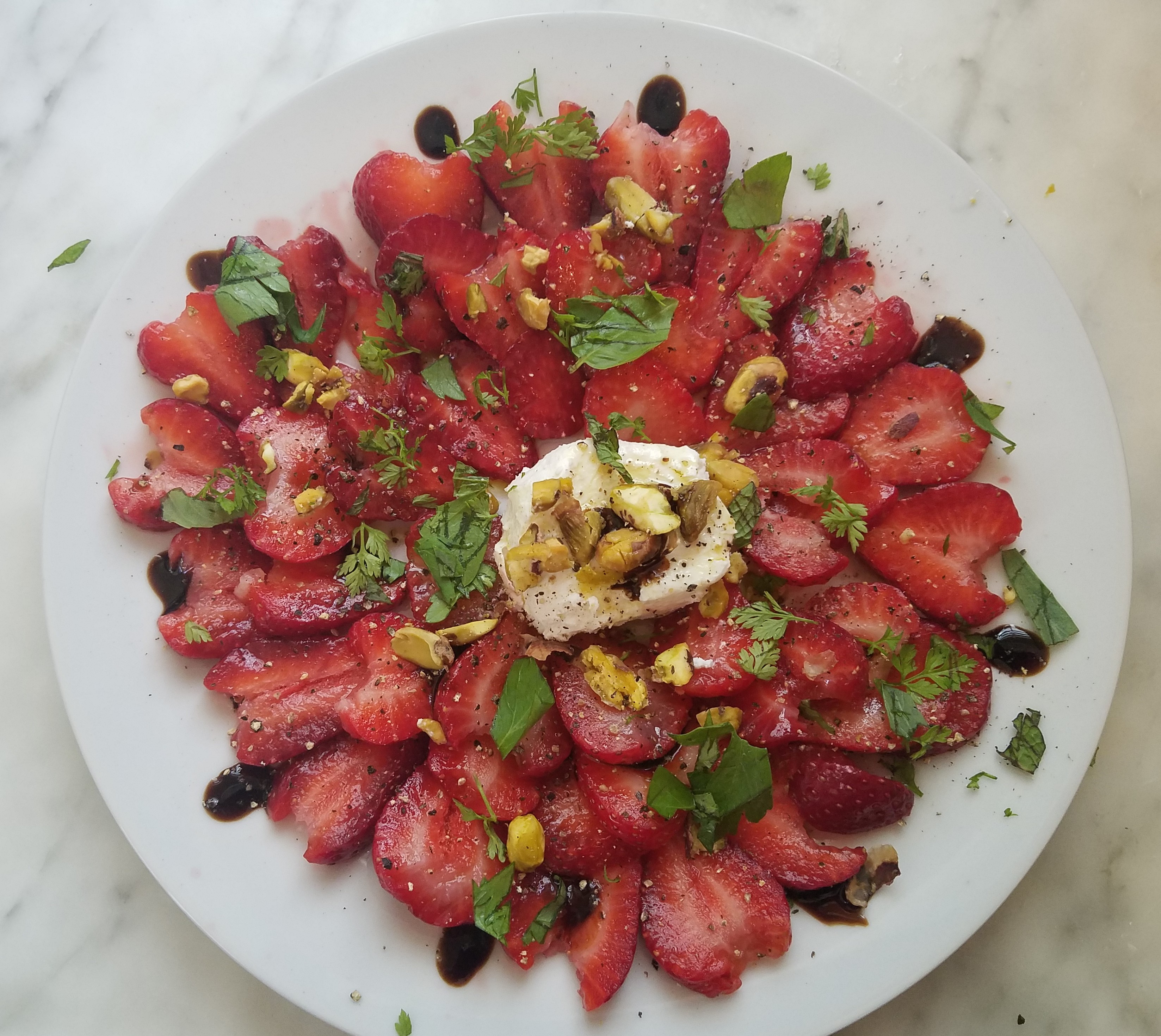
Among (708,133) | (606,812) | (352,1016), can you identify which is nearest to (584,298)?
(708,133)

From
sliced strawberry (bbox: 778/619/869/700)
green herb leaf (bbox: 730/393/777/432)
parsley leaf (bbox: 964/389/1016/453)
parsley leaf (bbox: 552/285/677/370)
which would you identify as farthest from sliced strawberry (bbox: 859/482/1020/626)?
parsley leaf (bbox: 552/285/677/370)

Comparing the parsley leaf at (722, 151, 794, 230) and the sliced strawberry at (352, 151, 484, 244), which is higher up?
the parsley leaf at (722, 151, 794, 230)

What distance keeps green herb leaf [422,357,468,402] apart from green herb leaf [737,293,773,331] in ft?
2.11

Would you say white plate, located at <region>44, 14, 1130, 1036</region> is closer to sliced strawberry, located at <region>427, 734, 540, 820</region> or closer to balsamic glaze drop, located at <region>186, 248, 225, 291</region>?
balsamic glaze drop, located at <region>186, 248, 225, 291</region>

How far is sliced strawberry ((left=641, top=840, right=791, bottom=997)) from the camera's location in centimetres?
171

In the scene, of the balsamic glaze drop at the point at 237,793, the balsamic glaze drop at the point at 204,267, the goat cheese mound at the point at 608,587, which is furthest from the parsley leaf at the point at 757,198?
the balsamic glaze drop at the point at 237,793

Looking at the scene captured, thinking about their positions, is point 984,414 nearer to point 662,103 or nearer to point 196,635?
point 662,103

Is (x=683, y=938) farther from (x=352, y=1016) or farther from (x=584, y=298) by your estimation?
(x=584, y=298)

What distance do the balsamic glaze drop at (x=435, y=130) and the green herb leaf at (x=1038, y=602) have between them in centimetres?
155

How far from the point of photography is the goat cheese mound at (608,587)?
1.70m

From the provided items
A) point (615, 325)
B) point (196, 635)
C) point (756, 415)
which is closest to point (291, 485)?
point (196, 635)

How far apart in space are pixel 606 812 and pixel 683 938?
0.30 m

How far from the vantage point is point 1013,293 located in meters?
1.85

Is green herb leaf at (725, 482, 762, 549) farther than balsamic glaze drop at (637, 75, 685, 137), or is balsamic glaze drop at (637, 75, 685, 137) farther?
balsamic glaze drop at (637, 75, 685, 137)
